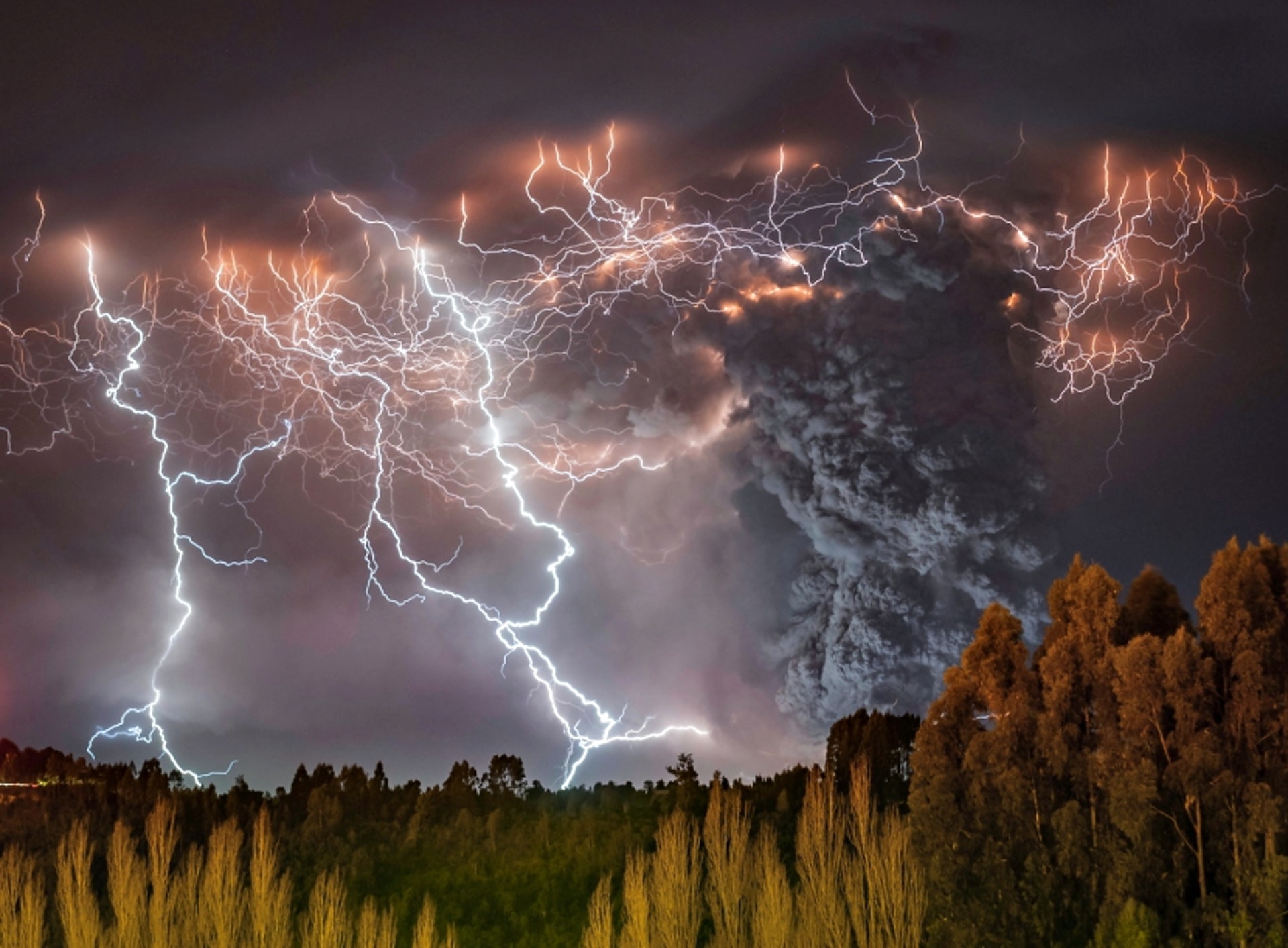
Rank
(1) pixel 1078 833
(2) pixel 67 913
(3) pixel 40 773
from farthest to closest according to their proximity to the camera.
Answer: (3) pixel 40 773 → (2) pixel 67 913 → (1) pixel 1078 833

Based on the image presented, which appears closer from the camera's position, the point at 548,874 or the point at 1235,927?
the point at 1235,927

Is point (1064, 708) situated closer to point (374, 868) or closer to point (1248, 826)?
point (1248, 826)

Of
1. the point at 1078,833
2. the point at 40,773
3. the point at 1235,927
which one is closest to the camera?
the point at 1235,927

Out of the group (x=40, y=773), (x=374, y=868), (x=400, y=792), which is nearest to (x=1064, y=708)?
(x=374, y=868)

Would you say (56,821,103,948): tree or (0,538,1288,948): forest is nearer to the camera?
(0,538,1288,948): forest

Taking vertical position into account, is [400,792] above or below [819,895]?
above

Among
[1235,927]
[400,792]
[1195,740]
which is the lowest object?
[1235,927]

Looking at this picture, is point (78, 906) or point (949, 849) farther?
point (78, 906)

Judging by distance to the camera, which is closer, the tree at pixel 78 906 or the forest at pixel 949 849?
the forest at pixel 949 849
